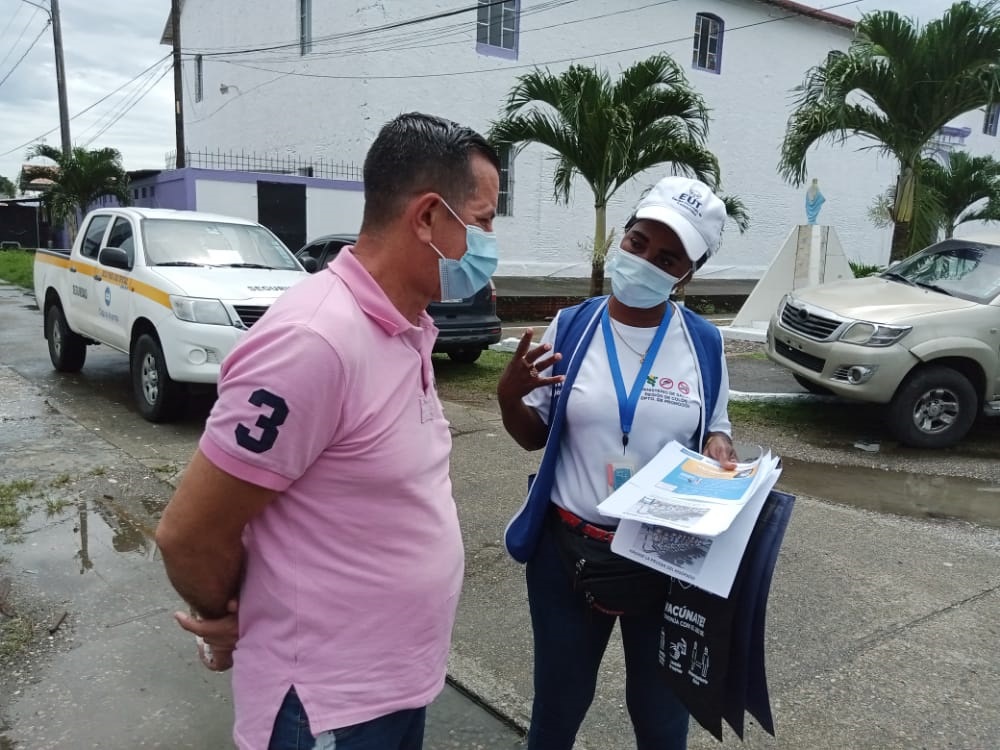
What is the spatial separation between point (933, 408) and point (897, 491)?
141cm

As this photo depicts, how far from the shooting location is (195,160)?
2502 cm

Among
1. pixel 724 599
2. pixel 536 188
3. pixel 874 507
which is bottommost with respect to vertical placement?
pixel 874 507

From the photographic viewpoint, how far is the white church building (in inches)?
677

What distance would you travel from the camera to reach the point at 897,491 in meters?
5.74

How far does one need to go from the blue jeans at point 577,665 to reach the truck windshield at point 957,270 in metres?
6.16

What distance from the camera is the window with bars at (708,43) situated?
69.8 feet

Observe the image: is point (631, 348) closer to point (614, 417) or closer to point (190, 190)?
point (614, 417)

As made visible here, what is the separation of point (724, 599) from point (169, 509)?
4.06 feet

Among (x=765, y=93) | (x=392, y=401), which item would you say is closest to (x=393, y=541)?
(x=392, y=401)

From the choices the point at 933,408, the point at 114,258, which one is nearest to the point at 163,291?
the point at 114,258

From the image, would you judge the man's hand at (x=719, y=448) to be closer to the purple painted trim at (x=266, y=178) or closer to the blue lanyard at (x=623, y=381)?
the blue lanyard at (x=623, y=381)

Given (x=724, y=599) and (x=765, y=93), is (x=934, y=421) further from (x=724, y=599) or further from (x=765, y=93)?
(x=765, y=93)

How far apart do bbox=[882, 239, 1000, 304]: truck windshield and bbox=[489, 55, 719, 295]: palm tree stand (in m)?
3.08

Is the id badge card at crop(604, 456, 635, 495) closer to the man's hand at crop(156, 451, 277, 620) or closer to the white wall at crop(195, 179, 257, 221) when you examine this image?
the man's hand at crop(156, 451, 277, 620)
